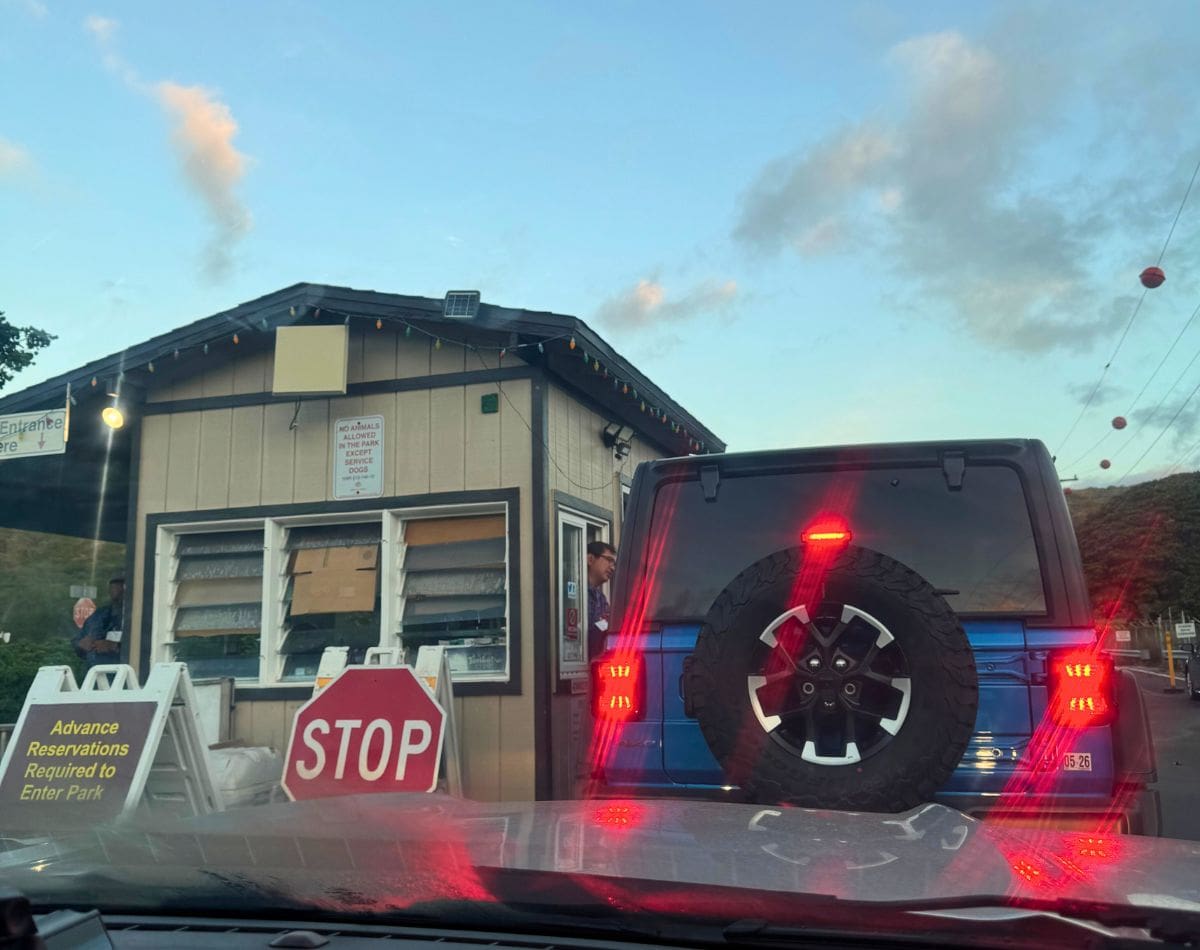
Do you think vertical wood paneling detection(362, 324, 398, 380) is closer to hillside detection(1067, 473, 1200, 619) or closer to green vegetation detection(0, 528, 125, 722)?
green vegetation detection(0, 528, 125, 722)

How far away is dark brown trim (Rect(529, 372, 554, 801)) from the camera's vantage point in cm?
736

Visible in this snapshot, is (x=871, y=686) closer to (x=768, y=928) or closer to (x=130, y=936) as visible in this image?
(x=768, y=928)

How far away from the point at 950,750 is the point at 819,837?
105 cm

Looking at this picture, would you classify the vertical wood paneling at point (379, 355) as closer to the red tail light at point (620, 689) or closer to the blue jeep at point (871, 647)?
the blue jeep at point (871, 647)

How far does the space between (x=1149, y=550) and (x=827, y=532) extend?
176ft

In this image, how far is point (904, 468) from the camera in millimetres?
3887

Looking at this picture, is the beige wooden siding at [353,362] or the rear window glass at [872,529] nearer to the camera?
the rear window glass at [872,529]

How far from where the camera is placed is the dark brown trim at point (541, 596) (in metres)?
7.36

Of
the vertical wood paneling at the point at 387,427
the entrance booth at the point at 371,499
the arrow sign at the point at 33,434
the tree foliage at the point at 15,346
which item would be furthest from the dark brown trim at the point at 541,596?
the tree foliage at the point at 15,346

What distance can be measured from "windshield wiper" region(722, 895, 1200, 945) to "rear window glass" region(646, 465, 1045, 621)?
6.92ft

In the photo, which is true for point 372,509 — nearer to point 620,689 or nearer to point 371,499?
point 371,499

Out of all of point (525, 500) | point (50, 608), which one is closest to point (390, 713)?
point (525, 500)

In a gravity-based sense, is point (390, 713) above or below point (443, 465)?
below

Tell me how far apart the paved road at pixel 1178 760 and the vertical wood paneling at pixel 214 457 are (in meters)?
6.83
